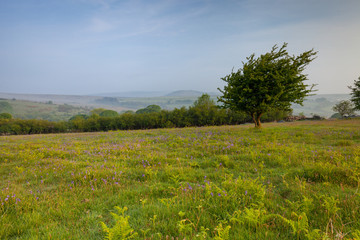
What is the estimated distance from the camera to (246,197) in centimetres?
364

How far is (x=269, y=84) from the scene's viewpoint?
17547 millimetres

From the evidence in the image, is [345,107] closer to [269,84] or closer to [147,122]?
[269,84]

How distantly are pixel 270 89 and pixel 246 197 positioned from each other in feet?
55.7

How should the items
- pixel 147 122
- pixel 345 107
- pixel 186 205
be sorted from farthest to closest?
pixel 345 107 < pixel 147 122 < pixel 186 205

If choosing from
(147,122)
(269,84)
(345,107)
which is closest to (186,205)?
(269,84)

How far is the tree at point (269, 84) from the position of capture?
1678cm

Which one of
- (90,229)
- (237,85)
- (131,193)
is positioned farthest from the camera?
(237,85)

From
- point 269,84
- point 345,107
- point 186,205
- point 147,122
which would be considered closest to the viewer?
point 186,205

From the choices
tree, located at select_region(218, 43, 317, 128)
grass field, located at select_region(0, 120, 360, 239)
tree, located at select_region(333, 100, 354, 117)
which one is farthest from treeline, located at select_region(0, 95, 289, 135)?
grass field, located at select_region(0, 120, 360, 239)

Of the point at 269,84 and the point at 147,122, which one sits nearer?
the point at 269,84

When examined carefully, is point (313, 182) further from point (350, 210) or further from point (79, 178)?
point (79, 178)

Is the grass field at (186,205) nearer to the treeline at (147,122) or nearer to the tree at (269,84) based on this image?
the tree at (269,84)

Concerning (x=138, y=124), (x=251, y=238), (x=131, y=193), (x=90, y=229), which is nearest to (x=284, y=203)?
(x=251, y=238)

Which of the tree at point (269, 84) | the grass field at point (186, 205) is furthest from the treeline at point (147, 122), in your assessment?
the grass field at point (186, 205)
